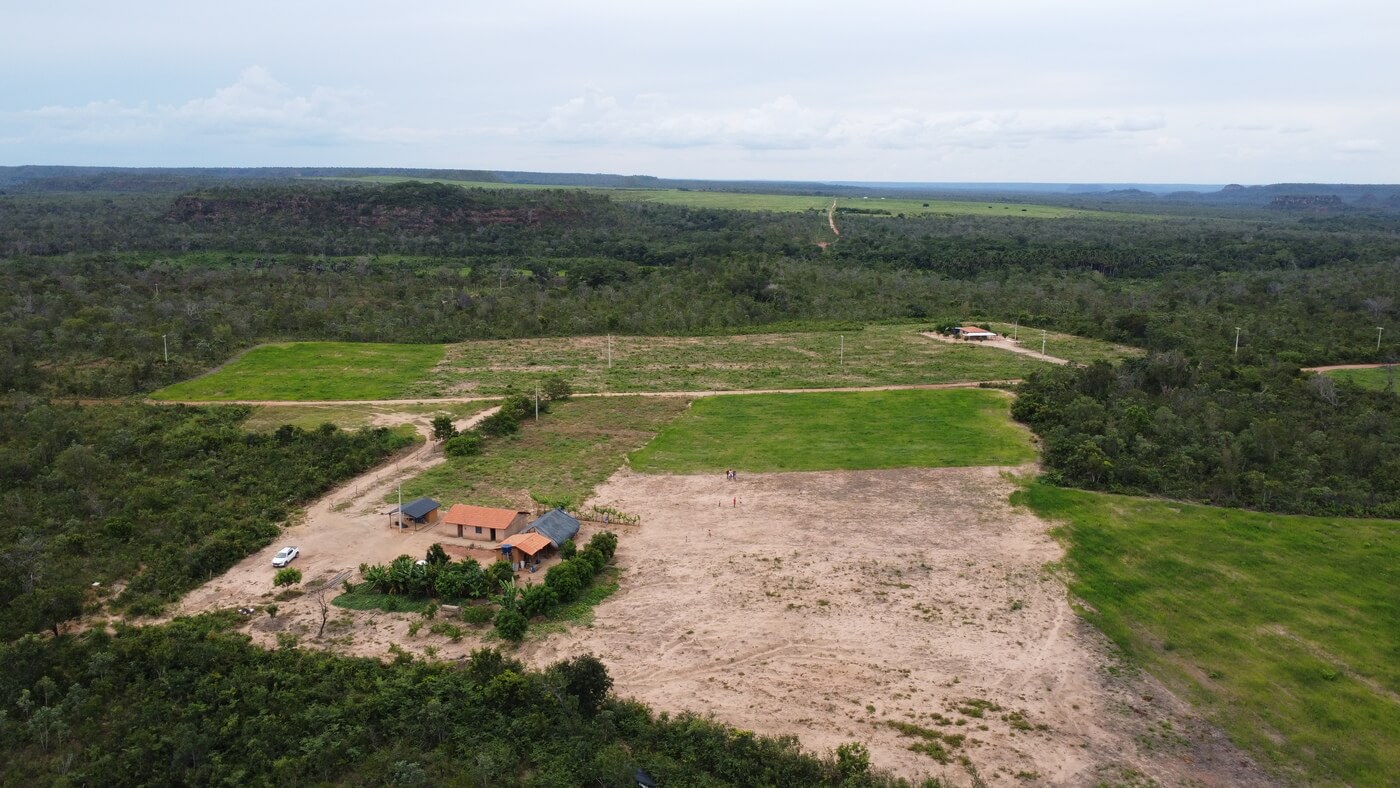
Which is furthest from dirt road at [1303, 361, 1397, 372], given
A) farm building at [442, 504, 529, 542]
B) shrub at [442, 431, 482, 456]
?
farm building at [442, 504, 529, 542]

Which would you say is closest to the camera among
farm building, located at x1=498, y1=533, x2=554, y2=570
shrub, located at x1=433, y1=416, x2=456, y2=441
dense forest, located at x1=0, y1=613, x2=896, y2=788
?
dense forest, located at x1=0, y1=613, x2=896, y2=788

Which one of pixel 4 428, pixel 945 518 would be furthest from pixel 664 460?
pixel 4 428

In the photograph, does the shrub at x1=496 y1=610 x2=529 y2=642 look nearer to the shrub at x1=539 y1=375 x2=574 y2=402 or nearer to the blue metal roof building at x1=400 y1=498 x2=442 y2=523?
the blue metal roof building at x1=400 y1=498 x2=442 y2=523

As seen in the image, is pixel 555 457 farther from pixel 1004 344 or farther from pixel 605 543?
pixel 1004 344

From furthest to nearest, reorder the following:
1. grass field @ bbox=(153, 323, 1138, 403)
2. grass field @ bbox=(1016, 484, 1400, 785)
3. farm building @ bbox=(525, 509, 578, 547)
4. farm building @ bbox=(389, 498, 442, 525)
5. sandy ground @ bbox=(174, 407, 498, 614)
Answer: grass field @ bbox=(153, 323, 1138, 403) → farm building @ bbox=(389, 498, 442, 525) → farm building @ bbox=(525, 509, 578, 547) → sandy ground @ bbox=(174, 407, 498, 614) → grass field @ bbox=(1016, 484, 1400, 785)

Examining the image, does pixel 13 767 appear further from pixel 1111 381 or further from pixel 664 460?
pixel 1111 381

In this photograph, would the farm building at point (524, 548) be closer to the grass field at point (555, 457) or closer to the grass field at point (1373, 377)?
the grass field at point (555, 457)
